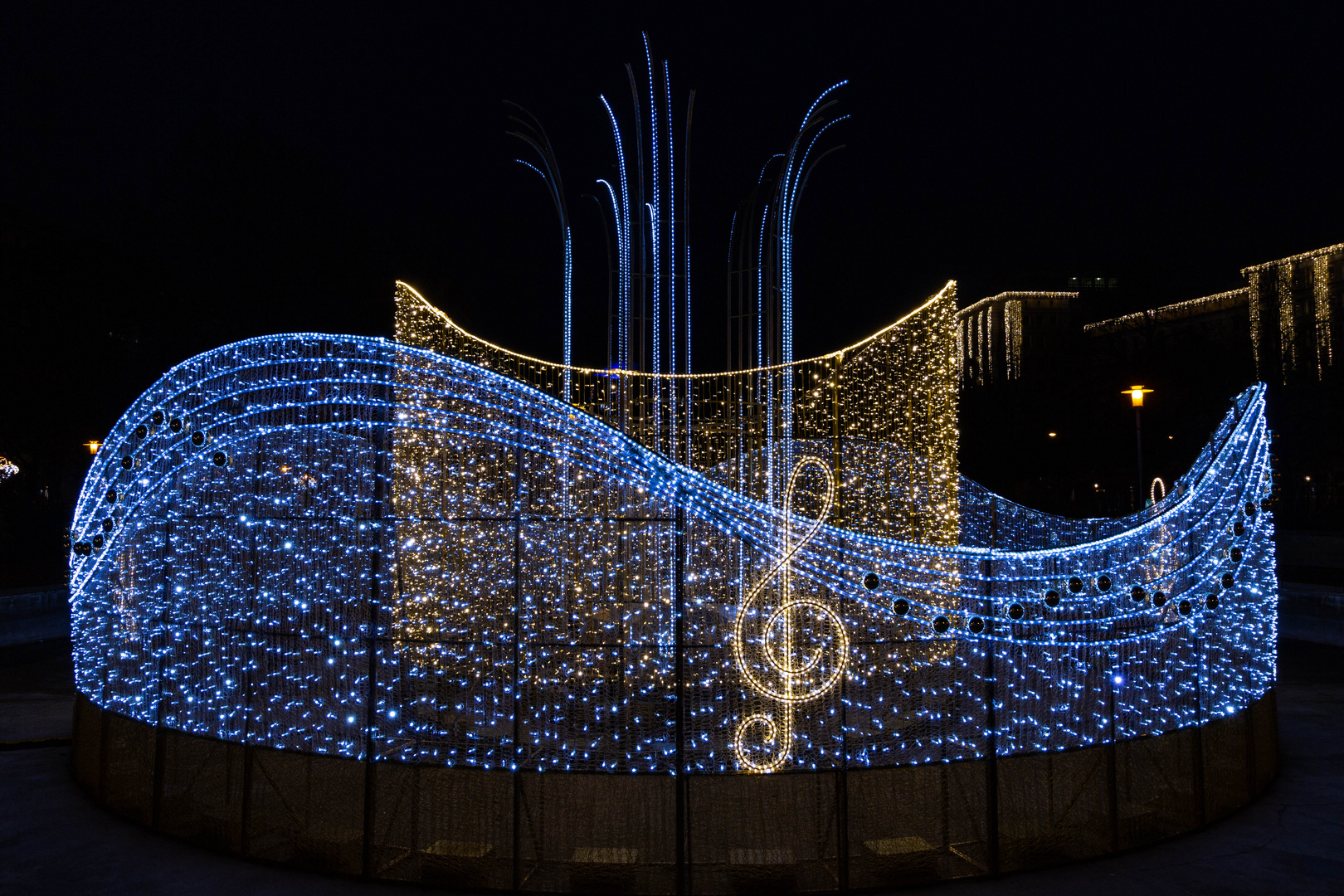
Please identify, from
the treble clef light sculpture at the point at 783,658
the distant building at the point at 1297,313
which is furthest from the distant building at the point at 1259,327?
the treble clef light sculpture at the point at 783,658

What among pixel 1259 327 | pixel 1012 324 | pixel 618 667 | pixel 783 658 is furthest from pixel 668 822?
pixel 1012 324

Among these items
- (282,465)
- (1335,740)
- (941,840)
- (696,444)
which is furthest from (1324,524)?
(282,465)

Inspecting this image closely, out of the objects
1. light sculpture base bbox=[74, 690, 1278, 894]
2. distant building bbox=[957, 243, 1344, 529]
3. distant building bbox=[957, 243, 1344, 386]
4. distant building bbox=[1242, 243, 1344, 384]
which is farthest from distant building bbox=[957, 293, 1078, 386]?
light sculpture base bbox=[74, 690, 1278, 894]

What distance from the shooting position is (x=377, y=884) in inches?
201

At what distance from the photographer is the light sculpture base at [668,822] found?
5066 mm

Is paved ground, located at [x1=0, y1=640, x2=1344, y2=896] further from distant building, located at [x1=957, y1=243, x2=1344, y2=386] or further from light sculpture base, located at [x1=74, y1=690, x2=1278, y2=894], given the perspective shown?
distant building, located at [x1=957, y1=243, x2=1344, y2=386]

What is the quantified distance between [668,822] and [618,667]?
126 cm

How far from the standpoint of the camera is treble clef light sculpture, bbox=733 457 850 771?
5.57 meters

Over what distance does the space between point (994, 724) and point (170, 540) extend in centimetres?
578

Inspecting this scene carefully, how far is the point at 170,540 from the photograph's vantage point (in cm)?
663

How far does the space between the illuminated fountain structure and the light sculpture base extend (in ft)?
0.06

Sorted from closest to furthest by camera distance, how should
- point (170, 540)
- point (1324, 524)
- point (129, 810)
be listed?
point (129, 810), point (170, 540), point (1324, 524)

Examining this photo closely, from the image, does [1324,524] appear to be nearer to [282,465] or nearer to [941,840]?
[941,840]

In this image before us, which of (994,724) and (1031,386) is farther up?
(1031,386)
